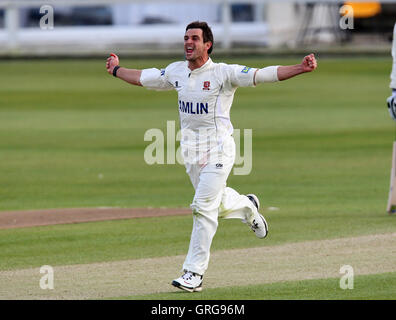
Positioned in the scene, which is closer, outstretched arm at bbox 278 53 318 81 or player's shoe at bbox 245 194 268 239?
outstretched arm at bbox 278 53 318 81

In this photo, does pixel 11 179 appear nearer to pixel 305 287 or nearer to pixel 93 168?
pixel 93 168

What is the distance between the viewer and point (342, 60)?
39.2 meters

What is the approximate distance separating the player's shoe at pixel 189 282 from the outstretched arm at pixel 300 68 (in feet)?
5.87

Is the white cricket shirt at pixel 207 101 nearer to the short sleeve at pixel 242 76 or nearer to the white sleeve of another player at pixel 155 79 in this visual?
the short sleeve at pixel 242 76

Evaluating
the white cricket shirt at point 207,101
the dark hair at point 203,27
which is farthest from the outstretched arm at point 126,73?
the dark hair at point 203,27

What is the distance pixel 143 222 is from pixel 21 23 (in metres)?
31.4

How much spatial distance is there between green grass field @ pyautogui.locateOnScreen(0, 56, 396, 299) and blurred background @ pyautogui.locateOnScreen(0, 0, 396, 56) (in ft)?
9.32

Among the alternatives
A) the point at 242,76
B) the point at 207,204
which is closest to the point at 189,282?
the point at 207,204

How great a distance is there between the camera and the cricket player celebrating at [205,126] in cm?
898

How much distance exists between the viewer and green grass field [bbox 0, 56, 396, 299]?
11.3 metres

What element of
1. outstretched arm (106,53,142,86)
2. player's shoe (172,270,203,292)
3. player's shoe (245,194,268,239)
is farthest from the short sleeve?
player's shoe (172,270,203,292)

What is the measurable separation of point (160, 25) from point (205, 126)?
110 ft

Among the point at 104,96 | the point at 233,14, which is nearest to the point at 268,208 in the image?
the point at 104,96

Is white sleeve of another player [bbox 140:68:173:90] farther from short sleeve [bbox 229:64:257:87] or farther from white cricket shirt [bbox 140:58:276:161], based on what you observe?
short sleeve [bbox 229:64:257:87]
